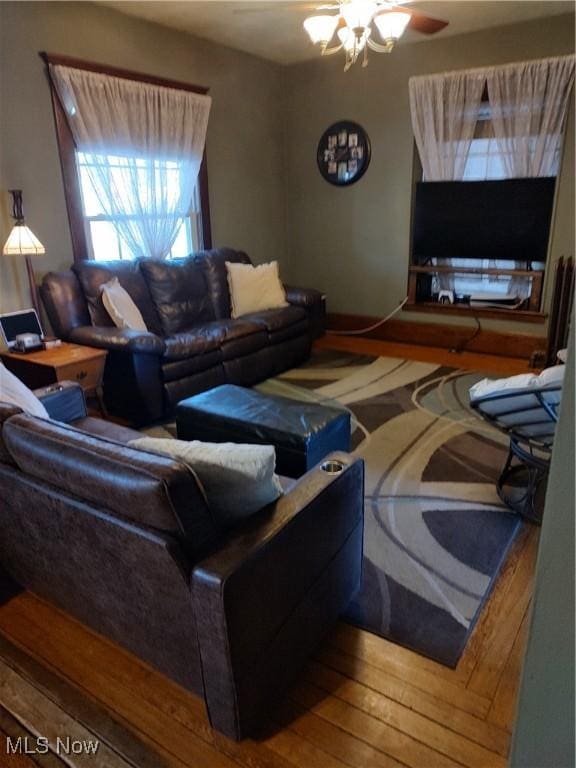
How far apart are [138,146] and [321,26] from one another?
1903mm

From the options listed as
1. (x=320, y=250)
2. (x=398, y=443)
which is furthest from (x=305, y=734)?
(x=320, y=250)

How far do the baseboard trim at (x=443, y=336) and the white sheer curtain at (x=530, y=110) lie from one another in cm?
141

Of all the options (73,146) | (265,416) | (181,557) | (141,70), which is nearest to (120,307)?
(73,146)

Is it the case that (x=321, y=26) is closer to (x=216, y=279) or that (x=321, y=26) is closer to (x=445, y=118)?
(x=216, y=279)

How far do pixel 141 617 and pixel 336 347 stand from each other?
397cm

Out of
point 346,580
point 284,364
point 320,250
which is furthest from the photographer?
point 320,250

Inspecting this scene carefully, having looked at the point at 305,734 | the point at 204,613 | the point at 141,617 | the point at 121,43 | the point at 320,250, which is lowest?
the point at 305,734

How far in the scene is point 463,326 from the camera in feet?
16.2

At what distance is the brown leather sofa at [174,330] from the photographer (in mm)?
3301

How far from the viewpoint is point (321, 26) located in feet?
8.79

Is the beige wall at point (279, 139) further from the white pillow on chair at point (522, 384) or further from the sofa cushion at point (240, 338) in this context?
the white pillow on chair at point (522, 384)

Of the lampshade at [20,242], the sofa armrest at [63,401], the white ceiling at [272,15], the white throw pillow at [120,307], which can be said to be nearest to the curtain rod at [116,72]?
the white ceiling at [272,15]

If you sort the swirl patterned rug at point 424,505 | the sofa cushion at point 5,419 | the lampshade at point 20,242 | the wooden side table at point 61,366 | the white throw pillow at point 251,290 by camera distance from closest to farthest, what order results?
the sofa cushion at point 5,419, the swirl patterned rug at point 424,505, the wooden side table at point 61,366, the lampshade at point 20,242, the white throw pillow at point 251,290

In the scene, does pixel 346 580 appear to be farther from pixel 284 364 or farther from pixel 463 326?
pixel 463 326
